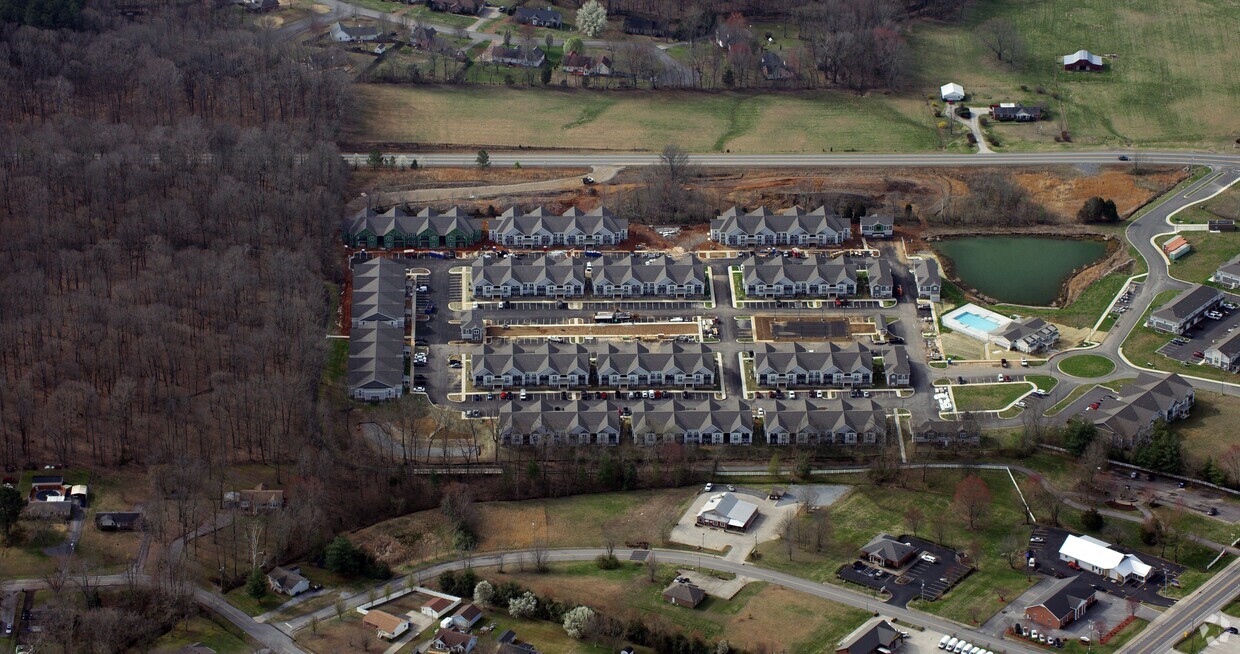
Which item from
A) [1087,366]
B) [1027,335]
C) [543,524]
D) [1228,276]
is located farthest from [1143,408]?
[543,524]

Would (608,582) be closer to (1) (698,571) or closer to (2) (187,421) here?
(1) (698,571)

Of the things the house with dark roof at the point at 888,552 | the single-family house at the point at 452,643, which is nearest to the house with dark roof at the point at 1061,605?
the house with dark roof at the point at 888,552

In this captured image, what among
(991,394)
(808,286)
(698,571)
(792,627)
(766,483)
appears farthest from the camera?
(808,286)

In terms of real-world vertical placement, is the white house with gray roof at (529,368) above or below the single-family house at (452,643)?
above

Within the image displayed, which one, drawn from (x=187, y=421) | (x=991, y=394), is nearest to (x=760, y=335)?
(x=991, y=394)

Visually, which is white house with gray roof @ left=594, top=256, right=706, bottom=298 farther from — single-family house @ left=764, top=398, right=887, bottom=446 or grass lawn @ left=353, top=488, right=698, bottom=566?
grass lawn @ left=353, top=488, right=698, bottom=566

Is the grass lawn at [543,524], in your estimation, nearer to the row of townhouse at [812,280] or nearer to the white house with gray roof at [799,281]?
the white house with gray roof at [799,281]
